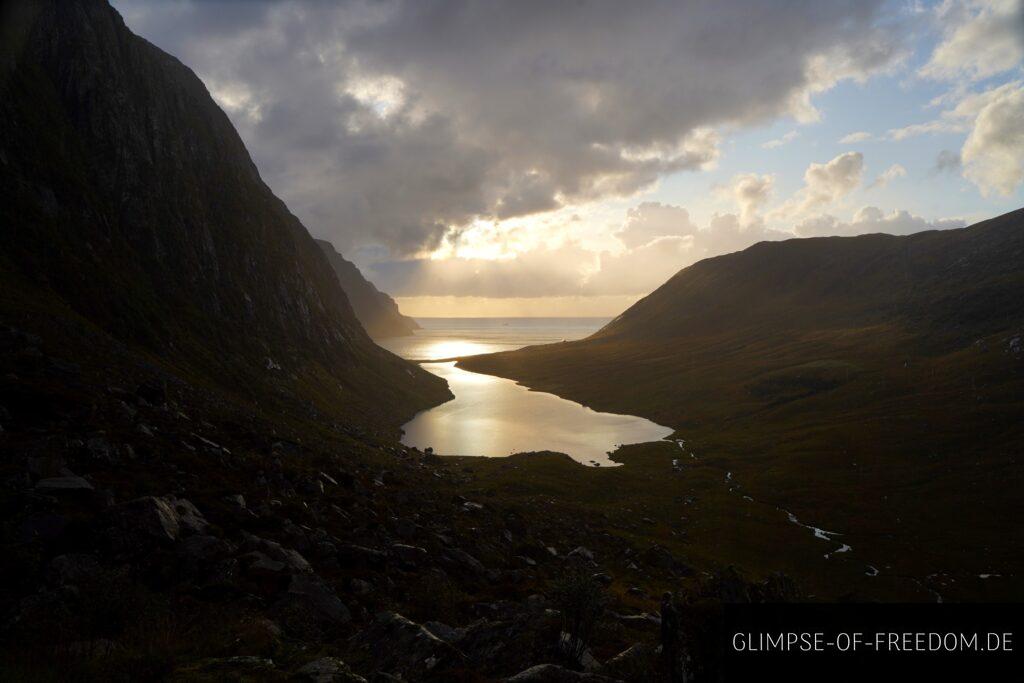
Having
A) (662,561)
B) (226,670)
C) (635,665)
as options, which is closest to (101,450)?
(226,670)

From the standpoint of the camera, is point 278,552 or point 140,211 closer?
point 278,552

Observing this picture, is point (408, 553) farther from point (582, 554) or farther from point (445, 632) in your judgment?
point (582, 554)

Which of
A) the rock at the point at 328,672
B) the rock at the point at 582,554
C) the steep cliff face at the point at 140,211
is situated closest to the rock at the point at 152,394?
the rock at the point at 328,672

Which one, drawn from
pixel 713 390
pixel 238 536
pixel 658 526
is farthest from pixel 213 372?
pixel 713 390

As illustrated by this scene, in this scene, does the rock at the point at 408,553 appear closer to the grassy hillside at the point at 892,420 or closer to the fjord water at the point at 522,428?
the grassy hillside at the point at 892,420

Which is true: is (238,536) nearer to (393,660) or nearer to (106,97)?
(393,660)

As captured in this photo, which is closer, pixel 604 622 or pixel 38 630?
pixel 38 630
